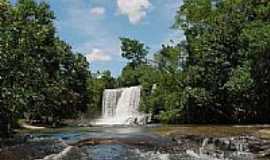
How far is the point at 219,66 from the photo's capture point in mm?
45031

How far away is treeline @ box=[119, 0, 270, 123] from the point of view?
136 ft

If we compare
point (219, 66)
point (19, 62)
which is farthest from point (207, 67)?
point (19, 62)

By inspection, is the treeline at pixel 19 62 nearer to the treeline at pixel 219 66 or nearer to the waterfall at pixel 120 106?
the treeline at pixel 219 66

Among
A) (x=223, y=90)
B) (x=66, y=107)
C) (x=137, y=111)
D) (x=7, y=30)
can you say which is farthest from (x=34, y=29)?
(x=137, y=111)

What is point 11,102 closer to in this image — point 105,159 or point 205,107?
point 105,159

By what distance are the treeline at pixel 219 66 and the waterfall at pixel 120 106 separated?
13417 mm

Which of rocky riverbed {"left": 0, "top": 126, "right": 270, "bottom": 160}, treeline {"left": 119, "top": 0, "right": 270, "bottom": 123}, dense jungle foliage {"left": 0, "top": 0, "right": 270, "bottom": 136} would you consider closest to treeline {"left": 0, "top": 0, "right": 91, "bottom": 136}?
dense jungle foliage {"left": 0, "top": 0, "right": 270, "bottom": 136}

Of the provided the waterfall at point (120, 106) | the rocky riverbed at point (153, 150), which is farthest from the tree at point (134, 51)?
the rocky riverbed at point (153, 150)

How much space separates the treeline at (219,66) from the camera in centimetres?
4134

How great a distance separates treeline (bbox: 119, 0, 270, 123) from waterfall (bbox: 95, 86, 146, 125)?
13.4 m

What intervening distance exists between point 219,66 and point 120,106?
25.6m

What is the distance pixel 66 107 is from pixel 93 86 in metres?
17.3

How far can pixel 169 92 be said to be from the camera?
1984 inches

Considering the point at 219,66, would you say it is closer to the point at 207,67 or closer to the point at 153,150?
the point at 207,67
